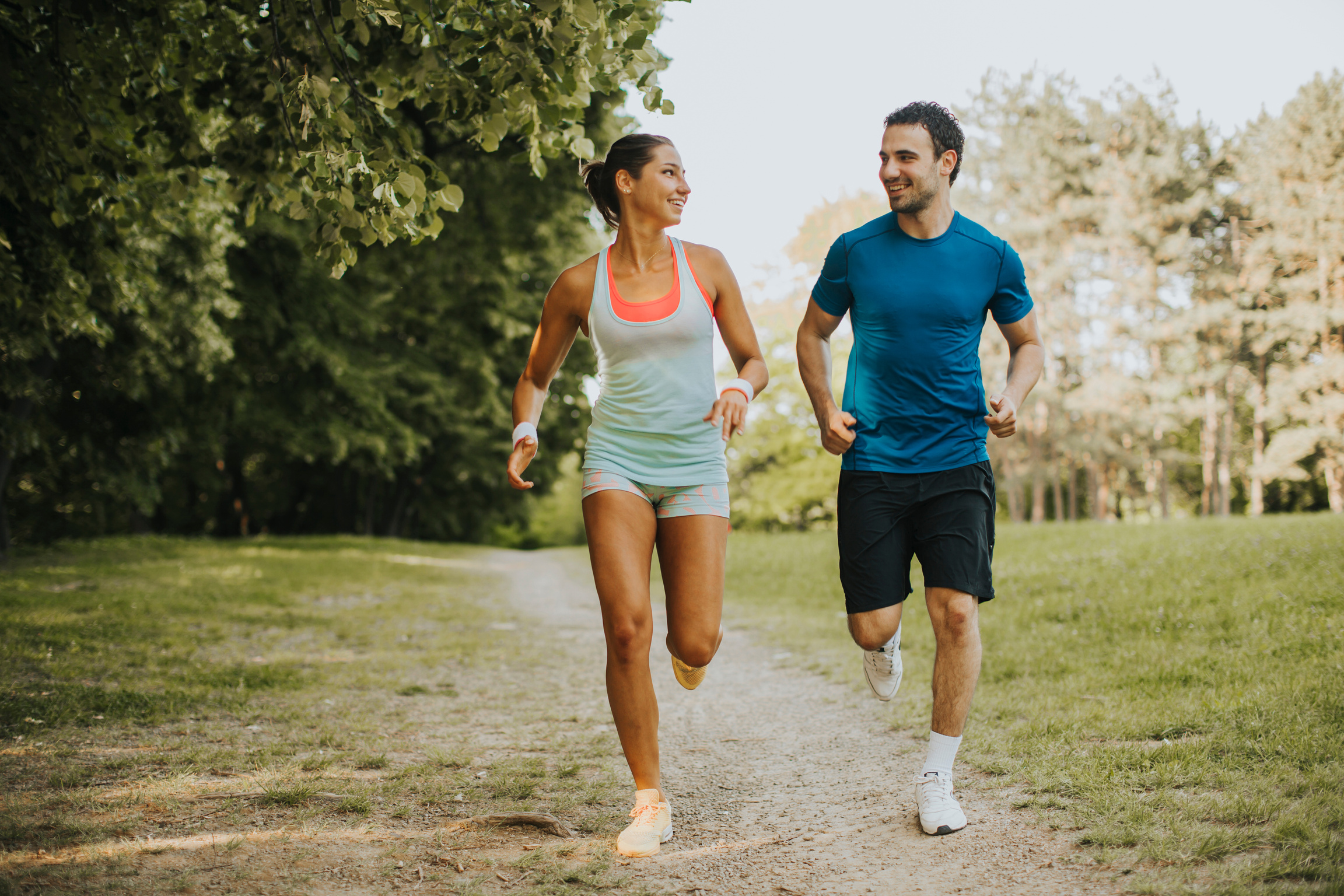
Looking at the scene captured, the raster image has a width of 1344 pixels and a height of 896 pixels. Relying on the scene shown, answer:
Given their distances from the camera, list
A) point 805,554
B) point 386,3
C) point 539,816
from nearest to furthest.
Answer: point 539,816 → point 386,3 → point 805,554

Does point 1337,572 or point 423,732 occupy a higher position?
point 1337,572

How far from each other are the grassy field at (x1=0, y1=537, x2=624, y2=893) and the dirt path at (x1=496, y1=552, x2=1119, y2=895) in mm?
394

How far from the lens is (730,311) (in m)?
3.71

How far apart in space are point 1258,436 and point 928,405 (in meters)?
41.1

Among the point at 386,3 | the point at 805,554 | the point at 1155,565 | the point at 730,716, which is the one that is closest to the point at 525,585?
the point at 805,554

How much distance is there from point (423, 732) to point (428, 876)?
220cm

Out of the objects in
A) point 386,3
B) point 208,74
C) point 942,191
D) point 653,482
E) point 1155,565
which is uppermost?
point 208,74

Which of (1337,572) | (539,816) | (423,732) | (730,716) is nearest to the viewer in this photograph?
(539,816)

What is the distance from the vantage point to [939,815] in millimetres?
3363

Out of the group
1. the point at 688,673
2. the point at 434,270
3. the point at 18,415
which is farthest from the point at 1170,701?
the point at 18,415

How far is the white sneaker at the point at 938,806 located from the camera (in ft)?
11.0

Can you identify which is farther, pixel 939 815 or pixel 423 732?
pixel 423 732

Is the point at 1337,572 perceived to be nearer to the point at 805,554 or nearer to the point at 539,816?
the point at 539,816

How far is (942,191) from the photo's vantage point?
373cm
